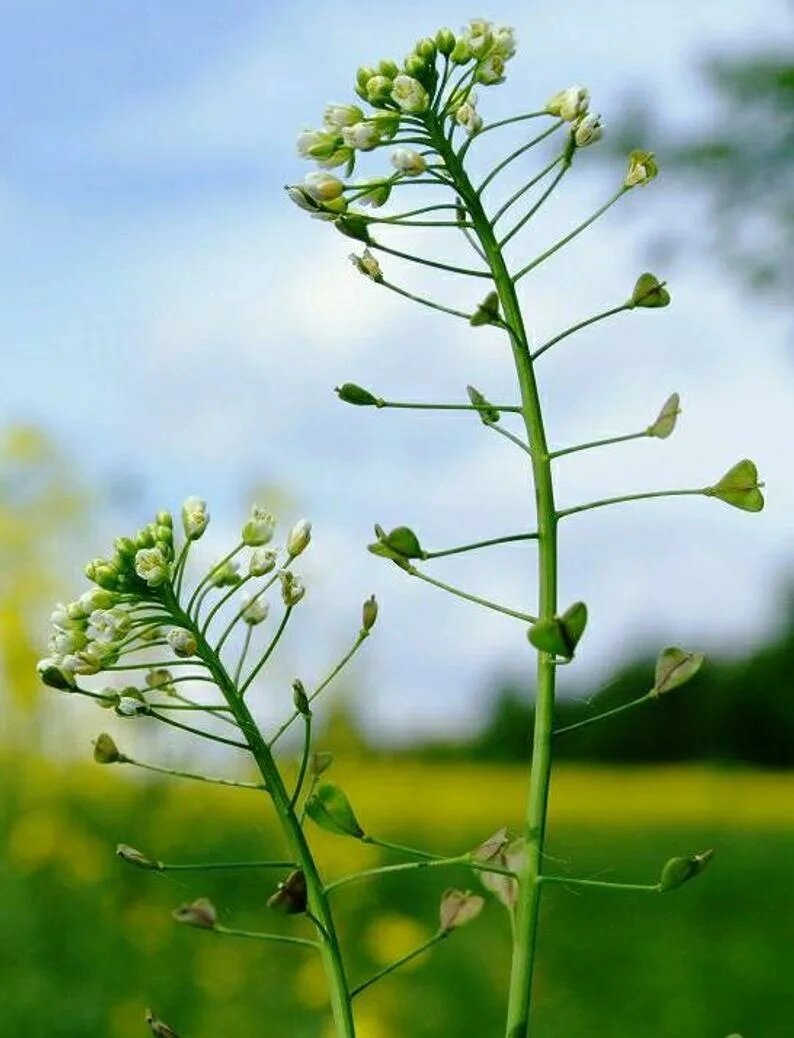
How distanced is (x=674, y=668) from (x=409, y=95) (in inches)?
17.7

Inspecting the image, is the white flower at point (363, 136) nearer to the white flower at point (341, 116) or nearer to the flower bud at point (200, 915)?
the white flower at point (341, 116)

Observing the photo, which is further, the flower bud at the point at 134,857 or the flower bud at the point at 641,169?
the flower bud at the point at 641,169

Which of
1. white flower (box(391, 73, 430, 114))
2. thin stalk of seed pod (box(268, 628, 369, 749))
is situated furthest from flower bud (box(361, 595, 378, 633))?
white flower (box(391, 73, 430, 114))

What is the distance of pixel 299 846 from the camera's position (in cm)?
109

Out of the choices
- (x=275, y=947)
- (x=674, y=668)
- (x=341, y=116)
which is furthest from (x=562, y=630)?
(x=275, y=947)

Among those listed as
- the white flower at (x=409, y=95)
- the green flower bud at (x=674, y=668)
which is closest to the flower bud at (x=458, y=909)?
the green flower bud at (x=674, y=668)

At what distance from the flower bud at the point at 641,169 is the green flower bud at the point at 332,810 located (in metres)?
0.49

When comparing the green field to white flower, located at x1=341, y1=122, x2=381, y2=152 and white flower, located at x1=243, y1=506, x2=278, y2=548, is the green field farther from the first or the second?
white flower, located at x1=341, y1=122, x2=381, y2=152

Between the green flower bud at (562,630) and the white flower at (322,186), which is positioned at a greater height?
the white flower at (322,186)

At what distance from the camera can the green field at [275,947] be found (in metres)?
4.77

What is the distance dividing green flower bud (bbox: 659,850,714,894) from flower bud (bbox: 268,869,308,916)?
0.24 m

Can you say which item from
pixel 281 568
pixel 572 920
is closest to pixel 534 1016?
pixel 572 920

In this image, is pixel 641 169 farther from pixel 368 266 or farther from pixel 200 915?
pixel 200 915

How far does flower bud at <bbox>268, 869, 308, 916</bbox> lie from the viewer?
109 cm
